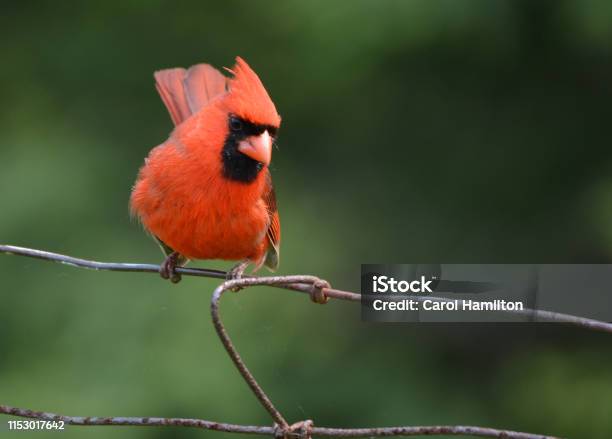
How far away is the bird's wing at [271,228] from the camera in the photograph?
2816 millimetres

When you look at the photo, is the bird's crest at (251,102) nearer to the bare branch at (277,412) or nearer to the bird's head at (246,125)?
the bird's head at (246,125)

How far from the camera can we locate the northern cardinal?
8.26 ft

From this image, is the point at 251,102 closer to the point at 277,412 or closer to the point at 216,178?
the point at 216,178

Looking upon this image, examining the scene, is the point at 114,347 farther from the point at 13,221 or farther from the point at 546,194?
the point at 546,194

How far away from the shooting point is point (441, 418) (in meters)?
3.77

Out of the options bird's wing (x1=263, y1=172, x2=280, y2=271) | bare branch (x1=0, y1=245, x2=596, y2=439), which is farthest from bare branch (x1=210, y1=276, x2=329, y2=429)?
bird's wing (x1=263, y1=172, x2=280, y2=271)

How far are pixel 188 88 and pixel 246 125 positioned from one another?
58 cm

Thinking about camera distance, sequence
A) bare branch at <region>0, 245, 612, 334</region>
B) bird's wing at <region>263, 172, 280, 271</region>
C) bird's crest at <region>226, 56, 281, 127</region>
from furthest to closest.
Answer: bird's wing at <region>263, 172, 280, 271</region> → bird's crest at <region>226, 56, 281, 127</region> → bare branch at <region>0, 245, 612, 334</region>

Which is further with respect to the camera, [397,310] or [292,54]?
[292,54]

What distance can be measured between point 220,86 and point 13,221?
1245 millimetres

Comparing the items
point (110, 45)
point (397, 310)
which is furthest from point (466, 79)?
point (397, 310)

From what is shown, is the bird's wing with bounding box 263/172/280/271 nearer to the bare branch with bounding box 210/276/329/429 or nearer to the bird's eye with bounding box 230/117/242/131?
the bird's eye with bounding box 230/117/242/131

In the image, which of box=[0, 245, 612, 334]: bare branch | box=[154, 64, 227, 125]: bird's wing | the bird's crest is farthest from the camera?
box=[154, 64, 227, 125]: bird's wing

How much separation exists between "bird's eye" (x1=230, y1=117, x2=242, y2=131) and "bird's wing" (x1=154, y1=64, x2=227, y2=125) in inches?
18.7
